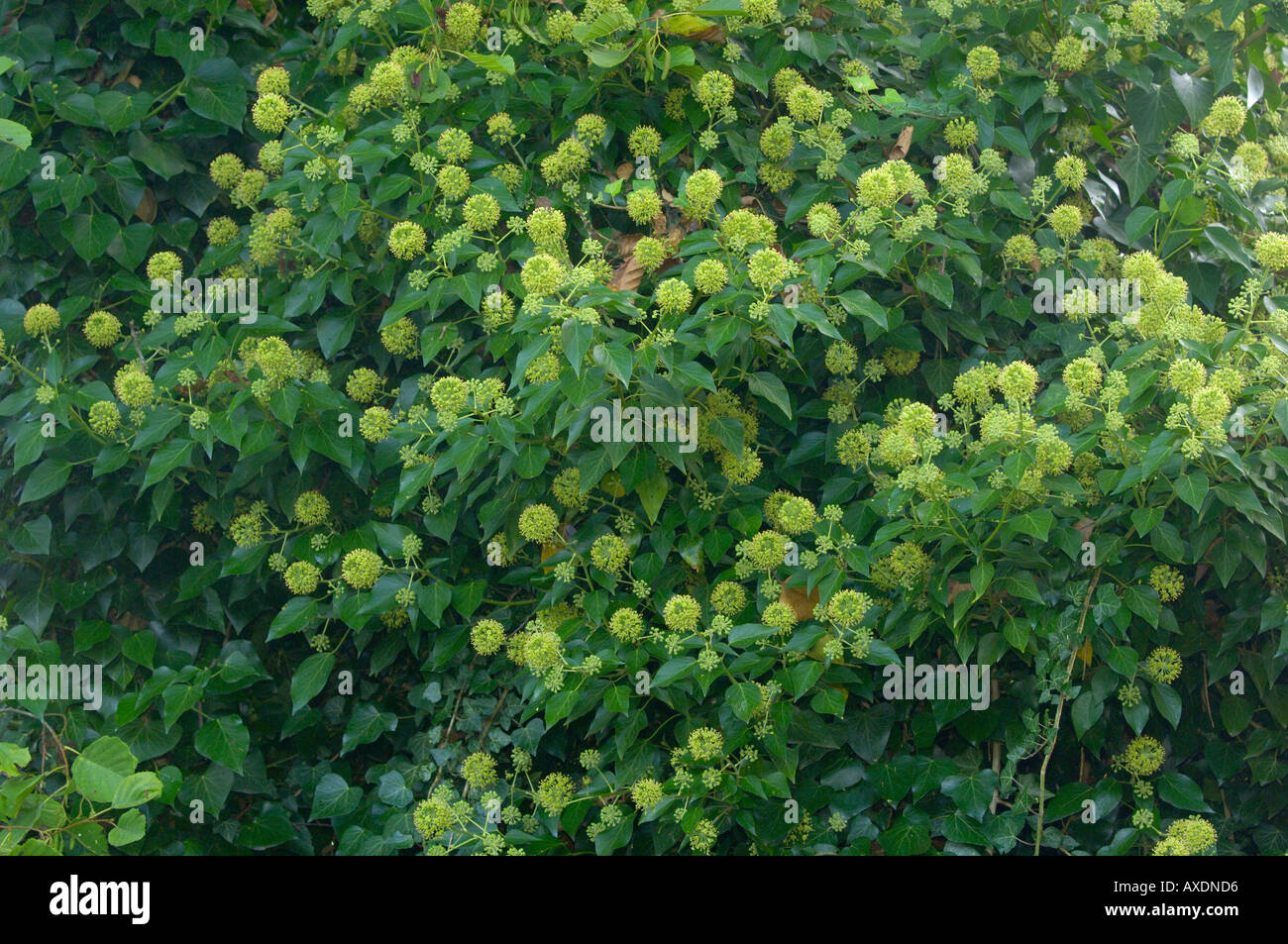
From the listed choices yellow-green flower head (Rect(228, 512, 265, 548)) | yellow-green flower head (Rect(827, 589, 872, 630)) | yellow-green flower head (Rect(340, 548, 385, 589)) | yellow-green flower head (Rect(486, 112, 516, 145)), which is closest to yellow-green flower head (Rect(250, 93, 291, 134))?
yellow-green flower head (Rect(486, 112, 516, 145))

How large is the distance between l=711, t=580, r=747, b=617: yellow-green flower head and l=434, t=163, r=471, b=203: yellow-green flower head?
1190 mm

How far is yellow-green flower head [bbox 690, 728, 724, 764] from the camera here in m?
2.64

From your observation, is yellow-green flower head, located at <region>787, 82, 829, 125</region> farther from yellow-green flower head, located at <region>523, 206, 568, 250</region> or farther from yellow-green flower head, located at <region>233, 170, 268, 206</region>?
yellow-green flower head, located at <region>233, 170, 268, 206</region>

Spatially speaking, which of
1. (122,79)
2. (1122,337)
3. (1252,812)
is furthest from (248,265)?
(1252,812)

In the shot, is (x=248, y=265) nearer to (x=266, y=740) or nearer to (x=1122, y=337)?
(x=266, y=740)

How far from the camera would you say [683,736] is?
9.25ft

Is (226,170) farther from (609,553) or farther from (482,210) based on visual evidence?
→ (609,553)

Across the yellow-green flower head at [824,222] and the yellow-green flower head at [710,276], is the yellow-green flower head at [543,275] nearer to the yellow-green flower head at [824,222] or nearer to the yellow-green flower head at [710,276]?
the yellow-green flower head at [710,276]

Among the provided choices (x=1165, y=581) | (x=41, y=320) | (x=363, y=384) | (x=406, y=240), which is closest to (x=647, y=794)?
(x=1165, y=581)

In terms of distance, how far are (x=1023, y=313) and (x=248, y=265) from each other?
7.14 feet

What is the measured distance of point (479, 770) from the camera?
294 cm

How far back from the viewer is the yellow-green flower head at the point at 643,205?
293 centimetres

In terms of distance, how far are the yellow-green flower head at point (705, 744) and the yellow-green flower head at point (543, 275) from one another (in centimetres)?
102

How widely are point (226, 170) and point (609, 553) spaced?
1703 mm
